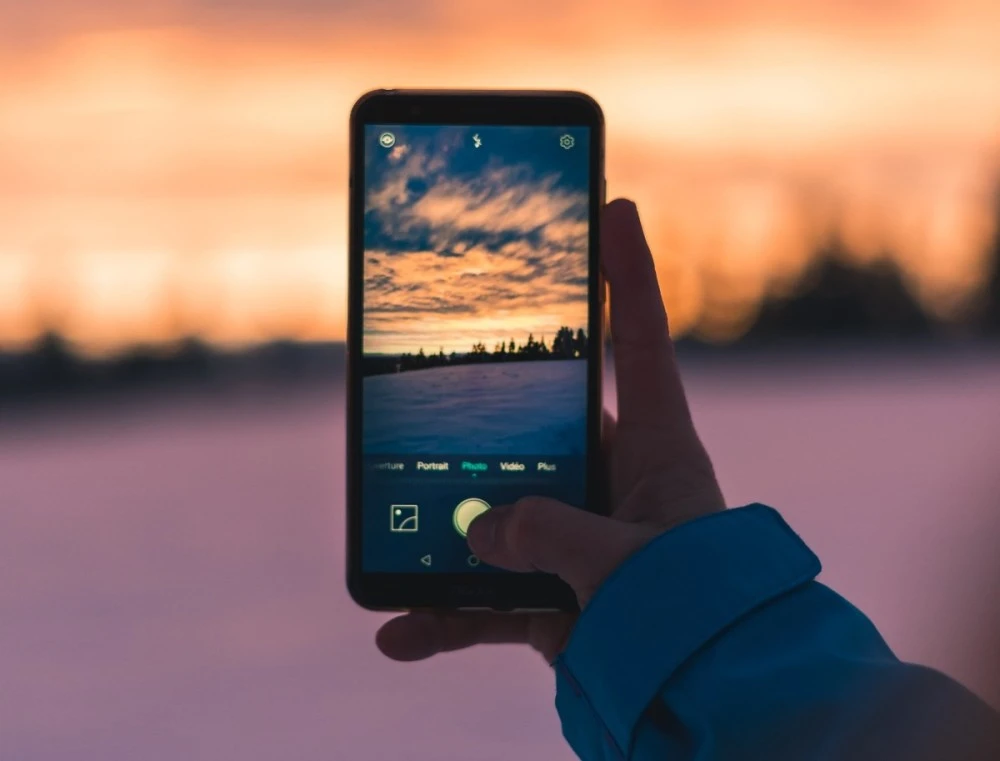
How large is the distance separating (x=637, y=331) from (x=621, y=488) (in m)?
0.16

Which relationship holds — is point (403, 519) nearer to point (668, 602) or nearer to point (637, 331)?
point (637, 331)

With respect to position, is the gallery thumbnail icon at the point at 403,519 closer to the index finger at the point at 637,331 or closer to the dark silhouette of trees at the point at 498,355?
the dark silhouette of trees at the point at 498,355

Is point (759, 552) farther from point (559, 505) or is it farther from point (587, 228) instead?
point (587, 228)

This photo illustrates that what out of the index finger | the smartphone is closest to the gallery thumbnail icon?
the smartphone

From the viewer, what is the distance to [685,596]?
598 mm

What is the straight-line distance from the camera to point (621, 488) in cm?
101

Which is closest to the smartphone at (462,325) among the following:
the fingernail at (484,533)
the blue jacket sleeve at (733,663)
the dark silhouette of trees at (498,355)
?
the dark silhouette of trees at (498,355)

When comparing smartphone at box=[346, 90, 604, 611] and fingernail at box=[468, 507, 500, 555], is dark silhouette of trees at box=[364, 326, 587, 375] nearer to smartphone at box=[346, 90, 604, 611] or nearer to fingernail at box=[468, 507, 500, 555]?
smartphone at box=[346, 90, 604, 611]

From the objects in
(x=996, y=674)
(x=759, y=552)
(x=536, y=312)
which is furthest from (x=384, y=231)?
(x=996, y=674)

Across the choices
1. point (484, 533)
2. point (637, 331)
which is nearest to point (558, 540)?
point (484, 533)

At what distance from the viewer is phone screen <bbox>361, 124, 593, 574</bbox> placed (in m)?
1.05

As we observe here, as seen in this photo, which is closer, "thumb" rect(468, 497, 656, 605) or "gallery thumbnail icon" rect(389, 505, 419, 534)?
"thumb" rect(468, 497, 656, 605)

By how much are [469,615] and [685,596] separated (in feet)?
1.65

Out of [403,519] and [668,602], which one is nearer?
[668,602]
